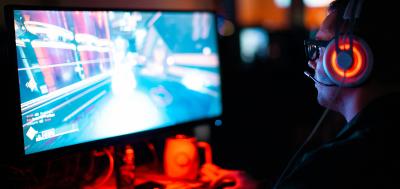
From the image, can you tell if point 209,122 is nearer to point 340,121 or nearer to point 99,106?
point 99,106

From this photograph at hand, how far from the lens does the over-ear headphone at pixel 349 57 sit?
879 mm

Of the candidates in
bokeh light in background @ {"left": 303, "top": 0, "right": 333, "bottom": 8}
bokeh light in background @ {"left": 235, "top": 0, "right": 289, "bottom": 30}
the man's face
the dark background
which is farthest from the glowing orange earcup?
bokeh light in background @ {"left": 235, "top": 0, "right": 289, "bottom": 30}

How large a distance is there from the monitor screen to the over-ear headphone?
0.62m

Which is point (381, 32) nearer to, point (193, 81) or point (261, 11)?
point (193, 81)

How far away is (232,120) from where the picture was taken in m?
1.84

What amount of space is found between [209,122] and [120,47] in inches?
18.2

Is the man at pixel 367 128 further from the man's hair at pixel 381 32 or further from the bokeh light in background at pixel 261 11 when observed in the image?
the bokeh light in background at pixel 261 11

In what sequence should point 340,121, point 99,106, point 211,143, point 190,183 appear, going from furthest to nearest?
point 340,121 < point 211,143 < point 190,183 < point 99,106

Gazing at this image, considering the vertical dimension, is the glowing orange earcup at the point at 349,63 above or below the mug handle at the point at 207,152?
above

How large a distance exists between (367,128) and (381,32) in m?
0.22

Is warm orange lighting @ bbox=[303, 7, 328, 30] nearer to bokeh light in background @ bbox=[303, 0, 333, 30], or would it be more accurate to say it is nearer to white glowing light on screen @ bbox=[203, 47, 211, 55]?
bokeh light in background @ bbox=[303, 0, 333, 30]

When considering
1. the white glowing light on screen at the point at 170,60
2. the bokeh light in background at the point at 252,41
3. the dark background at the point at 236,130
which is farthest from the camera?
the bokeh light in background at the point at 252,41

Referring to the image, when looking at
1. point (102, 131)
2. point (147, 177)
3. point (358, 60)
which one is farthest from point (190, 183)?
point (358, 60)

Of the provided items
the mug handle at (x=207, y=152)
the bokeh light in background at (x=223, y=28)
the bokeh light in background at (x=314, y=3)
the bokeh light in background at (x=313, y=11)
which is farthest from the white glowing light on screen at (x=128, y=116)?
the bokeh light in background at (x=314, y=3)
